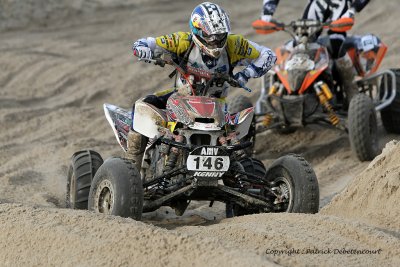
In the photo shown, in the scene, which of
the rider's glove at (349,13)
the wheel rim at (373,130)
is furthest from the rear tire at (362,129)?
the rider's glove at (349,13)

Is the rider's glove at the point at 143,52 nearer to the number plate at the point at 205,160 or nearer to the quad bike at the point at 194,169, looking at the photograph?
the quad bike at the point at 194,169

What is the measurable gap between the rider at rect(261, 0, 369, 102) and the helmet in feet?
12.6

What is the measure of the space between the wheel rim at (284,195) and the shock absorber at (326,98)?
11.3 feet

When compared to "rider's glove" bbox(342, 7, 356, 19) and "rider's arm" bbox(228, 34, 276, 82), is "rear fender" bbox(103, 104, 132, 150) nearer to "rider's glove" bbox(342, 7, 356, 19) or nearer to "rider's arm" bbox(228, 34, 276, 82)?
"rider's arm" bbox(228, 34, 276, 82)

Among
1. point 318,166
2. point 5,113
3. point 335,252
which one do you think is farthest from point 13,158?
point 335,252

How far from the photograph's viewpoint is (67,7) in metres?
19.2

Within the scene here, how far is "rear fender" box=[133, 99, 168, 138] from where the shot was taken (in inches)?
316

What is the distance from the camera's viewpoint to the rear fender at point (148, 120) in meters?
8.03

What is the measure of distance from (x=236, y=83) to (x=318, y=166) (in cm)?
331

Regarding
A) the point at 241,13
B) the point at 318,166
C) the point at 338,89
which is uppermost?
the point at 241,13

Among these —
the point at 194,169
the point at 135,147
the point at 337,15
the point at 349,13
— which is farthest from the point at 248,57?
the point at 337,15

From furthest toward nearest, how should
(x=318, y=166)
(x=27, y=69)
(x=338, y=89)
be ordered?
(x=27, y=69) → (x=338, y=89) → (x=318, y=166)

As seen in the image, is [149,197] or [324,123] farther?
[324,123]

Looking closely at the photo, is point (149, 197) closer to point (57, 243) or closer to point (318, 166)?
point (57, 243)
